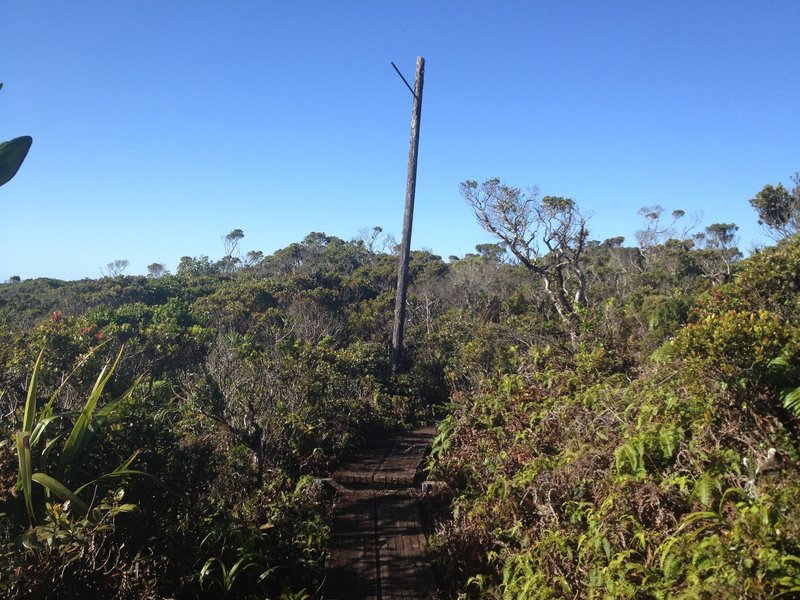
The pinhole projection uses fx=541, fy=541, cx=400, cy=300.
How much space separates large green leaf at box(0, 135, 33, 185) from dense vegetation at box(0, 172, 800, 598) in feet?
4.66

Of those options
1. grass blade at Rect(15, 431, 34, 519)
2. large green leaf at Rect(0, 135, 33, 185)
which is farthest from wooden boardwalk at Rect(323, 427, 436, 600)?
large green leaf at Rect(0, 135, 33, 185)

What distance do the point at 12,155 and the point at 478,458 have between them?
202 inches

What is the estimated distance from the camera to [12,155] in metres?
2.52

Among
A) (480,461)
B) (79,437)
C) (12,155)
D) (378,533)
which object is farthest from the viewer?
(480,461)

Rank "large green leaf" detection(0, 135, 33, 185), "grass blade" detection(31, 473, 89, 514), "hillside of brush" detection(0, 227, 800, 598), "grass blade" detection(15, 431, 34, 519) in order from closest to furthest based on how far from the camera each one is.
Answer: "large green leaf" detection(0, 135, 33, 185)
"grass blade" detection(31, 473, 89, 514)
"grass blade" detection(15, 431, 34, 519)
"hillside of brush" detection(0, 227, 800, 598)

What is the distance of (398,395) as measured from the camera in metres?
9.35

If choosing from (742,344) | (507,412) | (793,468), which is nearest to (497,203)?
(507,412)

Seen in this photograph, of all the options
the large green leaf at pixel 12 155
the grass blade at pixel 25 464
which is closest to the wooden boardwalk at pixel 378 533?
the grass blade at pixel 25 464

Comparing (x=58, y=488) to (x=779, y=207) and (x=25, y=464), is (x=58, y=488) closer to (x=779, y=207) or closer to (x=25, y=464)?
(x=25, y=464)

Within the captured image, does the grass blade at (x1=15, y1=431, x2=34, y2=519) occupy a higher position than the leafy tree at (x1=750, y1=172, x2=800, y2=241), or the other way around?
the leafy tree at (x1=750, y1=172, x2=800, y2=241)

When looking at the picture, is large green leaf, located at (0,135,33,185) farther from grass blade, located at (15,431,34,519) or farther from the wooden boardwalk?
the wooden boardwalk

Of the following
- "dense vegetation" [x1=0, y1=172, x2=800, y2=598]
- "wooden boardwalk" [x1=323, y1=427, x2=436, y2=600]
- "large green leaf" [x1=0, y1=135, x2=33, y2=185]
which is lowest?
"wooden boardwalk" [x1=323, y1=427, x2=436, y2=600]

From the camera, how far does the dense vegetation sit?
3168 millimetres

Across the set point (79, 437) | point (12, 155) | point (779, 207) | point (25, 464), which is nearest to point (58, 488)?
point (25, 464)
